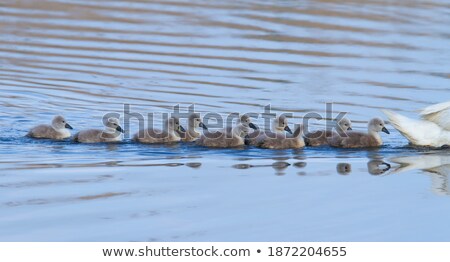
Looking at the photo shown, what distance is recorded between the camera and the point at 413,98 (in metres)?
12.5

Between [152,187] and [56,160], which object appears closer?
[152,187]

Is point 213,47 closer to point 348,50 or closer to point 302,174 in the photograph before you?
point 348,50

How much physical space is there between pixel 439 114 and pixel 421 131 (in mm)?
232

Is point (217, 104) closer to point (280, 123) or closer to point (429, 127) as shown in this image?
point (280, 123)

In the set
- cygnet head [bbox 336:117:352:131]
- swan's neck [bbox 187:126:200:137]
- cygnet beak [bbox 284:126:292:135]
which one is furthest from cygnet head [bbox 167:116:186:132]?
cygnet head [bbox 336:117:352:131]

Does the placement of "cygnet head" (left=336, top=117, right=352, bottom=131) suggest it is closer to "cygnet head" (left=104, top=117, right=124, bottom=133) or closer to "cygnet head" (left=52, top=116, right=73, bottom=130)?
"cygnet head" (left=104, top=117, right=124, bottom=133)

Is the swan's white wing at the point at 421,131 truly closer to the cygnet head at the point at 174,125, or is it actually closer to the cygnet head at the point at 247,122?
the cygnet head at the point at 247,122

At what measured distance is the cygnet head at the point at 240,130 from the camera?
10406 mm

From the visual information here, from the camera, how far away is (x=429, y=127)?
34.6ft

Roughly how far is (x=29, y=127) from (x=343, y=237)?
15.4 feet

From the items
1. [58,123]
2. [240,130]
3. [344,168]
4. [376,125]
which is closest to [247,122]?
[240,130]
